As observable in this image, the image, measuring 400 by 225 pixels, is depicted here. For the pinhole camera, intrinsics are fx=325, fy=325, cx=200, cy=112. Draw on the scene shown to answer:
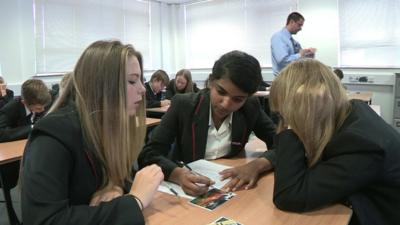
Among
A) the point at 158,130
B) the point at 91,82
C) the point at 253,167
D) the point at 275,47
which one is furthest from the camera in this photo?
the point at 275,47

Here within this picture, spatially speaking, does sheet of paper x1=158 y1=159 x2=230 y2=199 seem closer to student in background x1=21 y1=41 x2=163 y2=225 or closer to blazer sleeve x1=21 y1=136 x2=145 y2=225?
student in background x1=21 y1=41 x2=163 y2=225

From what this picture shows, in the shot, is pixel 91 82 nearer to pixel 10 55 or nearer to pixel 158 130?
pixel 158 130

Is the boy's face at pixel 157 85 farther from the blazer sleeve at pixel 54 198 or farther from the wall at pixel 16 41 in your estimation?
the blazer sleeve at pixel 54 198

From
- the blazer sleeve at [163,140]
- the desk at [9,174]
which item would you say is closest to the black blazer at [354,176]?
the blazer sleeve at [163,140]

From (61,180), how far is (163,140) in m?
0.75

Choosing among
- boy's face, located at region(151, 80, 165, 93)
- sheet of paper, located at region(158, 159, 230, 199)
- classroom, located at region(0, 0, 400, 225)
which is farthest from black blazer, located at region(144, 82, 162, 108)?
sheet of paper, located at region(158, 159, 230, 199)

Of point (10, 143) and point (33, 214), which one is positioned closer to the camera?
point (33, 214)

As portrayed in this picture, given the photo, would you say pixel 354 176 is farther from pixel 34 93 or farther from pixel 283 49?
pixel 283 49

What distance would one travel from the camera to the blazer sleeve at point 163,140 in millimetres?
1462

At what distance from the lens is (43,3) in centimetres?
546

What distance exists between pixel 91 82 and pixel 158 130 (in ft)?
2.30

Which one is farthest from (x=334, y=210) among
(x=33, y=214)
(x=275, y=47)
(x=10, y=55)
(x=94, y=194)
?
(x=10, y=55)

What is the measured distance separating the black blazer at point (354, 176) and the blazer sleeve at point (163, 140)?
60 centimetres

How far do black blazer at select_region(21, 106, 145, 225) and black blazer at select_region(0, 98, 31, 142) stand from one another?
187 cm
